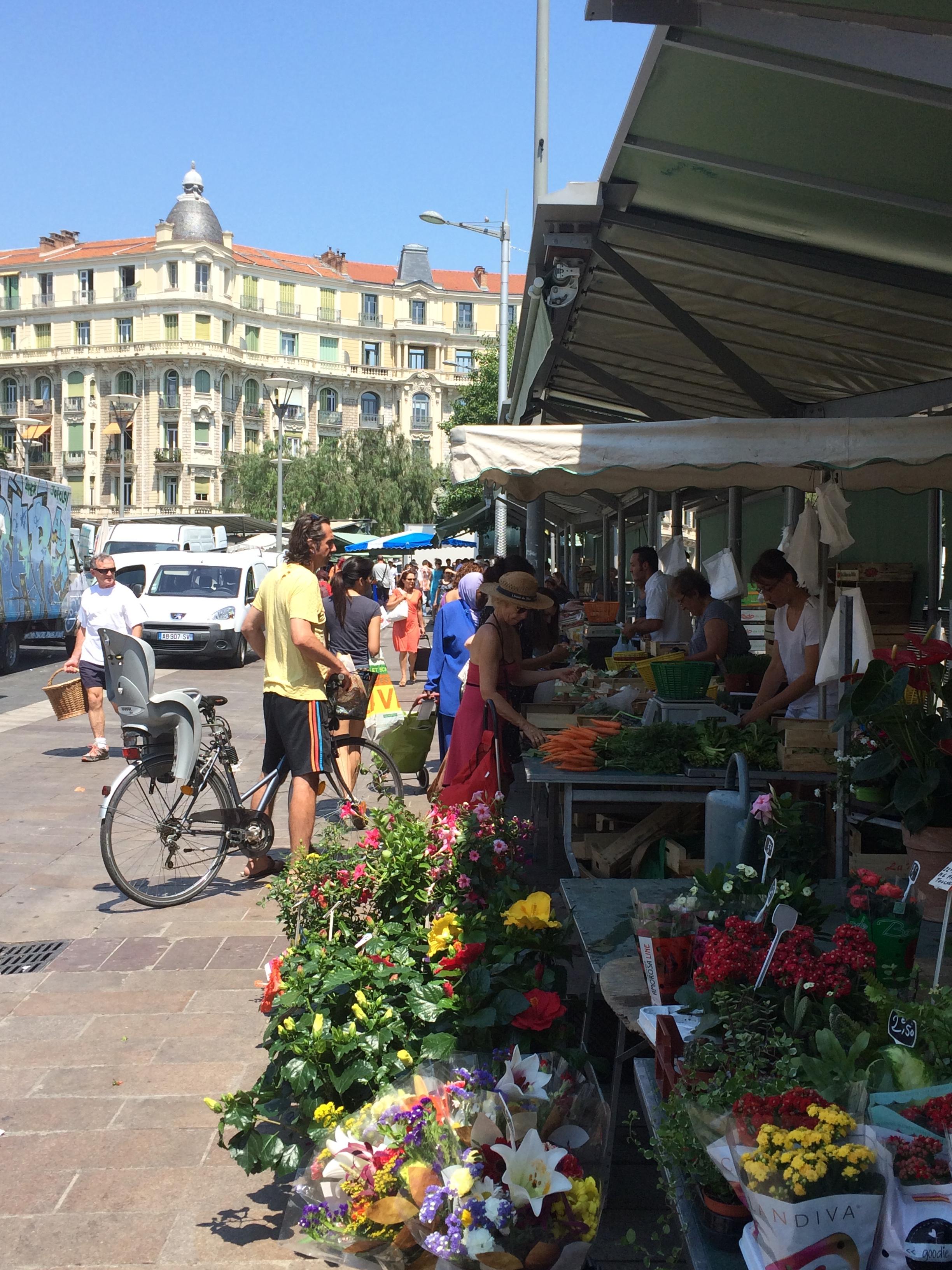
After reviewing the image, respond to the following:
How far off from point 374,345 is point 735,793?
90.5m

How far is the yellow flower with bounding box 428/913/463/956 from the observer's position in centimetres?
347

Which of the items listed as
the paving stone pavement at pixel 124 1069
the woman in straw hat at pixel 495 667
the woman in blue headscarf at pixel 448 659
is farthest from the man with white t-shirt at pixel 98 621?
the woman in straw hat at pixel 495 667

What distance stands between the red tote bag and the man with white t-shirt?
558 cm

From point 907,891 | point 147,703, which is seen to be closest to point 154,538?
point 147,703

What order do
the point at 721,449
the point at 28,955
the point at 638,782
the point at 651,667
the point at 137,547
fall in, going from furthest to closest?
the point at 137,547
the point at 651,667
the point at 28,955
the point at 638,782
the point at 721,449

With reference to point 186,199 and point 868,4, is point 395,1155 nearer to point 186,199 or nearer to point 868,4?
point 868,4

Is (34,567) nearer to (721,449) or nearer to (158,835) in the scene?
(158,835)

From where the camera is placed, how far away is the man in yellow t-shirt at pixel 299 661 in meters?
5.94

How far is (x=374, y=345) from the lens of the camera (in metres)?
91.0

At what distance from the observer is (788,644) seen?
231 inches

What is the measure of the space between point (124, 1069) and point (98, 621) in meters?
6.93

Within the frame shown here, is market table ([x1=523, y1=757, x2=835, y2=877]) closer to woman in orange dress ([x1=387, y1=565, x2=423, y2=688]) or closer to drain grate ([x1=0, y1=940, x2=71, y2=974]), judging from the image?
drain grate ([x1=0, y1=940, x2=71, y2=974])

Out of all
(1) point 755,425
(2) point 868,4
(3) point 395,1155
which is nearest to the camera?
(3) point 395,1155

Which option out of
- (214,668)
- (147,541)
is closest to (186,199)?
(147,541)
